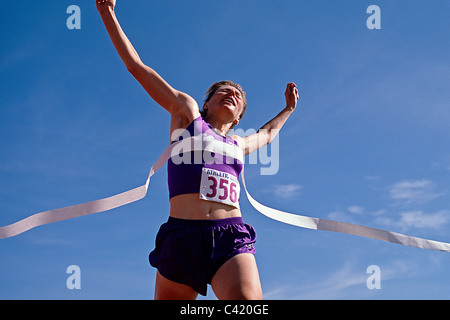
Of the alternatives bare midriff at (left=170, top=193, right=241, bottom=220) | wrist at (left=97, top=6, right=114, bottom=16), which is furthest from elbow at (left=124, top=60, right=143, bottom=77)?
bare midriff at (left=170, top=193, right=241, bottom=220)

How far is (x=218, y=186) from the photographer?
447 cm

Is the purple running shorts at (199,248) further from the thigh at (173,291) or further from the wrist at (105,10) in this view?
the wrist at (105,10)

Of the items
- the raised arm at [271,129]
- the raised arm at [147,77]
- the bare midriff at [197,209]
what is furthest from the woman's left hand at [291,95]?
the bare midriff at [197,209]

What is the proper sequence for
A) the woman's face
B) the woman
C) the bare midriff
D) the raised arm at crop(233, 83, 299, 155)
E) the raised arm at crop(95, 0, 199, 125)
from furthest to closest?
the raised arm at crop(233, 83, 299, 155) → the woman's face → the raised arm at crop(95, 0, 199, 125) → the bare midriff → the woman

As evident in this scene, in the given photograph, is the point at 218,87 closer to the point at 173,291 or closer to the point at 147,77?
the point at 147,77

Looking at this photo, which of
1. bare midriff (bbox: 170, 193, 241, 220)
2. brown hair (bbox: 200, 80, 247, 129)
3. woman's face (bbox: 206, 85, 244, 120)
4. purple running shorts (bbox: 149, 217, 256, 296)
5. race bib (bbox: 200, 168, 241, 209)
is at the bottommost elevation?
purple running shorts (bbox: 149, 217, 256, 296)

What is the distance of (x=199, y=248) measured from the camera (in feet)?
14.1

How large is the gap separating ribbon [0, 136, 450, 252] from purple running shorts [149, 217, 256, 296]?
699 mm

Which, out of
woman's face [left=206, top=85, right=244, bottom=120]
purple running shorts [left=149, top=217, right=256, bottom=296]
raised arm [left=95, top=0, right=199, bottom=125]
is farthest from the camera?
woman's face [left=206, top=85, right=244, bottom=120]

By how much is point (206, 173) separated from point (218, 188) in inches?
7.1

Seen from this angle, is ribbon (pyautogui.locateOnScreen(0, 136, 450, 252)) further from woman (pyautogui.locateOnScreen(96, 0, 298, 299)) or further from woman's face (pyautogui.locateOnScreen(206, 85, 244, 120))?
woman's face (pyautogui.locateOnScreen(206, 85, 244, 120))

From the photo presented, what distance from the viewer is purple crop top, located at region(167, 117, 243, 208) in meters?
4.45

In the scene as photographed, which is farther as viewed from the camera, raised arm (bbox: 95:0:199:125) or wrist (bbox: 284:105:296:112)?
wrist (bbox: 284:105:296:112)
